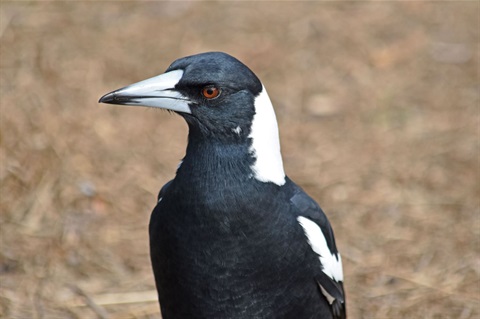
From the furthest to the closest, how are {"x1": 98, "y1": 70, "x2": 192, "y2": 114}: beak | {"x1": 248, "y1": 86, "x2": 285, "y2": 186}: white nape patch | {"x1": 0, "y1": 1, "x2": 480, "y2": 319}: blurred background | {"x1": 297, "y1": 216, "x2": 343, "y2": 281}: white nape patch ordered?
1. {"x1": 0, "y1": 1, "x2": 480, "y2": 319}: blurred background
2. {"x1": 297, "y1": 216, "x2": 343, "y2": 281}: white nape patch
3. {"x1": 248, "y1": 86, "x2": 285, "y2": 186}: white nape patch
4. {"x1": 98, "y1": 70, "x2": 192, "y2": 114}: beak

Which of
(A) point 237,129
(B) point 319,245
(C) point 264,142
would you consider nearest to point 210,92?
(A) point 237,129

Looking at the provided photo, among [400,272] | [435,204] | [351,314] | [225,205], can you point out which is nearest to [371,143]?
[435,204]

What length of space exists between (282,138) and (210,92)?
2.90m

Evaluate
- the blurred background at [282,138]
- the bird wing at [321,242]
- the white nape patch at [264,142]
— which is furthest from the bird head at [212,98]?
the blurred background at [282,138]

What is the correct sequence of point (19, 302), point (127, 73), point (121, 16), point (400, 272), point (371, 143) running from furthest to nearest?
point (121, 16), point (127, 73), point (371, 143), point (400, 272), point (19, 302)

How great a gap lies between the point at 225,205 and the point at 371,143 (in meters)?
2.92

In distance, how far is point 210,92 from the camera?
3.06 meters

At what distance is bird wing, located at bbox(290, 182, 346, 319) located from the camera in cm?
326

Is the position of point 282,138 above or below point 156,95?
above

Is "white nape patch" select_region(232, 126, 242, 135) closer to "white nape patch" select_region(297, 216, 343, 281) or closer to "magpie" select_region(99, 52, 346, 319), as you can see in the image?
"magpie" select_region(99, 52, 346, 319)

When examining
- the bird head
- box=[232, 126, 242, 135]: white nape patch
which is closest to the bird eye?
the bird head

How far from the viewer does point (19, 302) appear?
415 centimetres

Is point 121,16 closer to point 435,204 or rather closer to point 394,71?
point 394,71

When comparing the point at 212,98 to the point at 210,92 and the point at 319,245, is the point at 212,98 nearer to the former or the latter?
the point at 210,92
